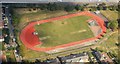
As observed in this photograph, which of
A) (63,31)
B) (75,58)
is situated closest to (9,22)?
(63,31)

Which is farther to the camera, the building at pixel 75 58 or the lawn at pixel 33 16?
the lawn at pixel 33 16

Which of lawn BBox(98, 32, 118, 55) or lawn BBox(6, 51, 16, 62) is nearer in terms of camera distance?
lawn BBox(6, 51, 16, 62)

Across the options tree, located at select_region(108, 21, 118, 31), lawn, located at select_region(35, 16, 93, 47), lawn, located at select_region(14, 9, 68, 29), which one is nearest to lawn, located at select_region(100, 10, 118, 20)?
tree, located at select_region(108, 21, 118, 31)

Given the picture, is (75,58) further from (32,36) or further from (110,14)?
(110,14)

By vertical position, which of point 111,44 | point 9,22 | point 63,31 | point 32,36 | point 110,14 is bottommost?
point 111,44

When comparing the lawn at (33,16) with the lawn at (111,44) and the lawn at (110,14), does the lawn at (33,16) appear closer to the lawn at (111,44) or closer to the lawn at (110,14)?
the lawn at (110,14)

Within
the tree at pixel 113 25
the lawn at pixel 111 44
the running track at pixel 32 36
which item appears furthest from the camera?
the tree at pixel 113 25

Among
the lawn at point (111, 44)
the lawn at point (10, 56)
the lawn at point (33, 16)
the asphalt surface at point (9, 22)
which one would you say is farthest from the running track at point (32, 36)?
the lawn at point (10, 56)

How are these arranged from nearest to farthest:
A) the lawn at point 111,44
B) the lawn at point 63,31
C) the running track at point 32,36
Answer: the running track at point 32,36, the lawn at point 111,44, the lawn at point 63,31

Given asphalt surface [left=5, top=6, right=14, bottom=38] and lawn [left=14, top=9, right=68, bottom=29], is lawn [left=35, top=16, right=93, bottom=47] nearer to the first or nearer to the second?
lawn [left=14, top=9, right=68, bottom=29]
